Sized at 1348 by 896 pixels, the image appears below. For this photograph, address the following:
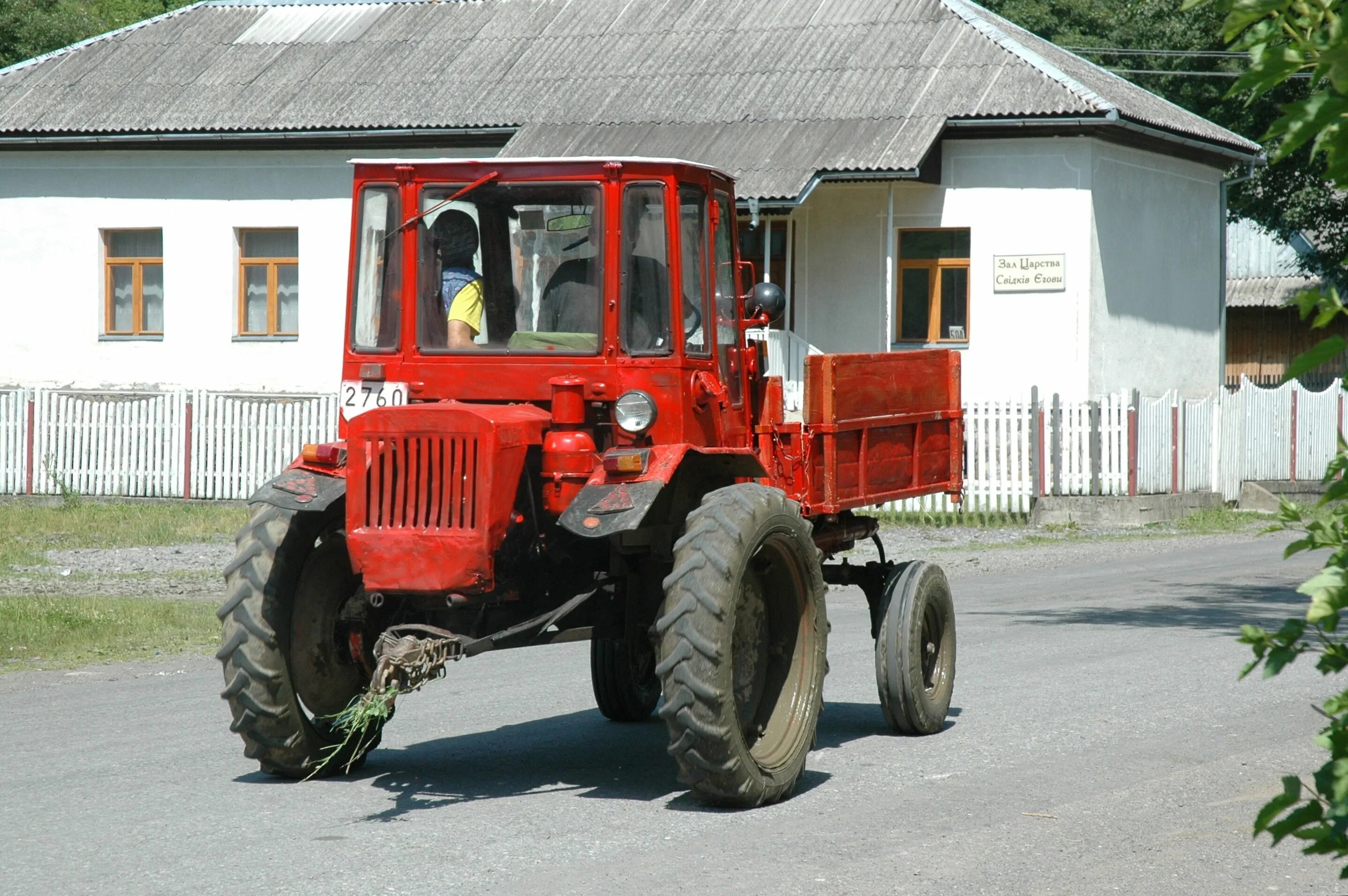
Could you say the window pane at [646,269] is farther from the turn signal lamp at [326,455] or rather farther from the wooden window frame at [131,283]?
the wooden window frame at [131,283]

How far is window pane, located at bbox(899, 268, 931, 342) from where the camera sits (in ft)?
Result: 84.0

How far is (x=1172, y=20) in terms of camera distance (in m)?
37.7

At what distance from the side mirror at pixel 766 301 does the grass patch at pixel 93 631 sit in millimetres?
5223

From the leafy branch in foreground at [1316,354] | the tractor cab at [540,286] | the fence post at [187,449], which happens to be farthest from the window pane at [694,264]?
the fence post at [187,449]

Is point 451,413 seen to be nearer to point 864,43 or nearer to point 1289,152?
point 1289,152

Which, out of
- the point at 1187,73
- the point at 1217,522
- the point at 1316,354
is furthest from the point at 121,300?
the point at 1316,354

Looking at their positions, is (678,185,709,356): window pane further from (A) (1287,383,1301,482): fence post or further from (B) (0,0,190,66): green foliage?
(B) (0,0,190,66): green foliage

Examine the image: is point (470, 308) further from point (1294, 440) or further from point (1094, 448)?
point (1294, 440)

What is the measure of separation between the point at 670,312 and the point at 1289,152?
4.67 metres

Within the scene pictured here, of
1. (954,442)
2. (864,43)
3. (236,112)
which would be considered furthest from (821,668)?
(236,112)

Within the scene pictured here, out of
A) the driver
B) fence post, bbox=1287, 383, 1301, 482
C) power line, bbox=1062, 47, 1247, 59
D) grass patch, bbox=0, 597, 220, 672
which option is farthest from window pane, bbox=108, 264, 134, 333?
the driver

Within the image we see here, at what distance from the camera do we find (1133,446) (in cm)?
2225

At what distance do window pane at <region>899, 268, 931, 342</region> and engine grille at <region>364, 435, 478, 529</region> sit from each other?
19.7 m

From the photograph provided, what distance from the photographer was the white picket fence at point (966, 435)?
22.2 meters
